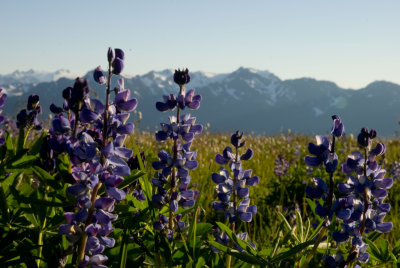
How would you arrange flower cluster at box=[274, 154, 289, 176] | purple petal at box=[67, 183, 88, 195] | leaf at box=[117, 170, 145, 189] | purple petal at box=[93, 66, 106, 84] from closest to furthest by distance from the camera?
purple petal at box=[67, 183, 88, 195] < leaf at box=[117, 170, 145, 189] < purple petal at box=[93, 66, 106, 84] < flower cluster at box=[274, 154, 289, 176]

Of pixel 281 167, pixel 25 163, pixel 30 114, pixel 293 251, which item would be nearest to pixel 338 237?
pixel 293 251

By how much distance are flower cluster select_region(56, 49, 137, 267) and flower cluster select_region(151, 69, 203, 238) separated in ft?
1.56

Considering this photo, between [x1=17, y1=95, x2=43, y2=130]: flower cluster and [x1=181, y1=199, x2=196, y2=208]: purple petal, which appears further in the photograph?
[x1=17, y1=95, x2=43, y2=130]: flower cluster

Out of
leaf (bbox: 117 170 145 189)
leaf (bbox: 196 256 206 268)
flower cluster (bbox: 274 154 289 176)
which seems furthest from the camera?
flower cluster (bbox: 274 154 289 176)

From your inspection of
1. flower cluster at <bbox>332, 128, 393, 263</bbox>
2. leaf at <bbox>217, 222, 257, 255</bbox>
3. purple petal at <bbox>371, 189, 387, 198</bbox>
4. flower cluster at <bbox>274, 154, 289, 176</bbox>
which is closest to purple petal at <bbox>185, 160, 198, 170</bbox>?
leaf at <bbox>217, 222, 257, 255</bbox>

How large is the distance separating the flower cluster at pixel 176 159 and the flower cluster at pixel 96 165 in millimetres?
476

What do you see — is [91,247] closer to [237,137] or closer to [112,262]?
[112,262]

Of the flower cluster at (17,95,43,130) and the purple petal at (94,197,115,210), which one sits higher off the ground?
the flower cluster at (17,95,43,130)

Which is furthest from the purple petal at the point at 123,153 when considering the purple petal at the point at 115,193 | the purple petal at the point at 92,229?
the purple petal at the point at 92,229

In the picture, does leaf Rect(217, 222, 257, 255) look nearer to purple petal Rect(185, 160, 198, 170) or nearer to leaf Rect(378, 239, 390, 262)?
purple petal Rect(185, 160, 198, 170)

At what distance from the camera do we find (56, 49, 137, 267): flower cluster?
1276 millimetres

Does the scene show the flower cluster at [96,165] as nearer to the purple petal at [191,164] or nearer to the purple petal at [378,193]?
the purple petal at [191,164]

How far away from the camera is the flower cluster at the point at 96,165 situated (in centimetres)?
128

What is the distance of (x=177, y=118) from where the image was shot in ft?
6.37
